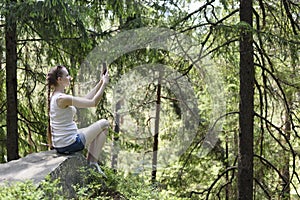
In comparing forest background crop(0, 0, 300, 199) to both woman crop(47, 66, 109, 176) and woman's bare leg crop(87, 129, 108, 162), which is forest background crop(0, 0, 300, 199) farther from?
woman's bare leg crop(87, 129, 108, 162)

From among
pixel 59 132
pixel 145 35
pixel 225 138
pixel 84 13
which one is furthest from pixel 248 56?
pixel 225 138

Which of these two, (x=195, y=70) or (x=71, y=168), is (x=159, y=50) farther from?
(x=71, y=168)

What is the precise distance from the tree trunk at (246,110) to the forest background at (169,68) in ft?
0.05

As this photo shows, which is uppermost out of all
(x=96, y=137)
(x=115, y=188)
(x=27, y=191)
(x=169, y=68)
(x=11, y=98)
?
(x=169, y=68)

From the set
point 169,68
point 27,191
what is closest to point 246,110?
point 169,68

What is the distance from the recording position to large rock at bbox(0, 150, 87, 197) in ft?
10.6

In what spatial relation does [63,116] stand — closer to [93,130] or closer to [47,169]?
[93,130]

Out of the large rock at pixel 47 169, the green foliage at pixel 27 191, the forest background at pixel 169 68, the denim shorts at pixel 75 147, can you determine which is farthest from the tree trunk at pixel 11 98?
the green foliage at pixel 27 191

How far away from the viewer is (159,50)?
21.4 ft

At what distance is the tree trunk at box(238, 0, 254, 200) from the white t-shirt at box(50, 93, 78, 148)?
8.91 feet

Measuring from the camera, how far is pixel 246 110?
572cm

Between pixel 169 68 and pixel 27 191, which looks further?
pixel 169 68

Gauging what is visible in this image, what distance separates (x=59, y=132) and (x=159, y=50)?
2.96 meters

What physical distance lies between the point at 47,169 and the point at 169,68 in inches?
180
